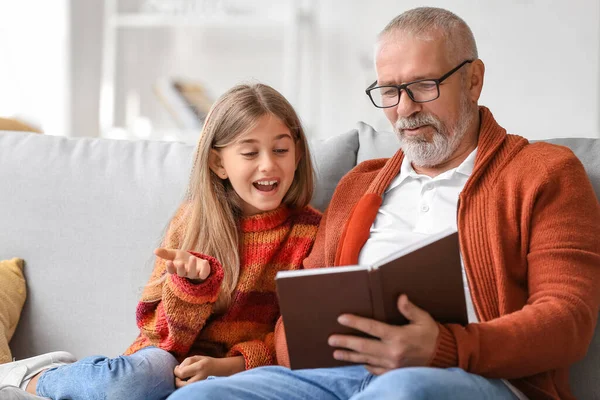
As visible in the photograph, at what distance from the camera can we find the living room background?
344cm

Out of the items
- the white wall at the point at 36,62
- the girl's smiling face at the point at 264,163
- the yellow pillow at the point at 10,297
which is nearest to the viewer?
the girl's smiling face at the point at 264,163

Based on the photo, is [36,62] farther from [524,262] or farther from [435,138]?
[524,262]

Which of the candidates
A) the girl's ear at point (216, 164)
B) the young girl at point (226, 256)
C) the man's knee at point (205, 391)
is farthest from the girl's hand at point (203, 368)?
the girl's ear at point (216, 164)

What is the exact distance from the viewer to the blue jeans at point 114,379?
1.54m

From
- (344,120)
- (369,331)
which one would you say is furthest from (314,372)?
(344,120)

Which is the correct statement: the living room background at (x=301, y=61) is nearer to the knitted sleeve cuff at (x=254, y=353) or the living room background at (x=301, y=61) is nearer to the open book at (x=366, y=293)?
the knitted sleeve cuff at (x=254, y=353)

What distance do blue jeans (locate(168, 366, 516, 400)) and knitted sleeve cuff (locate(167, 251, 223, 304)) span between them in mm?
227

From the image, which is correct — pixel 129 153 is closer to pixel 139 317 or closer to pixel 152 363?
pixel 139 317

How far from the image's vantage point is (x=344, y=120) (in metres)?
3.78

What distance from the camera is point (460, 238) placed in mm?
1521

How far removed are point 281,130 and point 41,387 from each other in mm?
752

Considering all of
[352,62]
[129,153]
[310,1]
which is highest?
[310,1]

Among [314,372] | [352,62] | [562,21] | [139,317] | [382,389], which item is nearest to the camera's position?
[382,389]

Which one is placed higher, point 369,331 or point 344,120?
point 344,120
